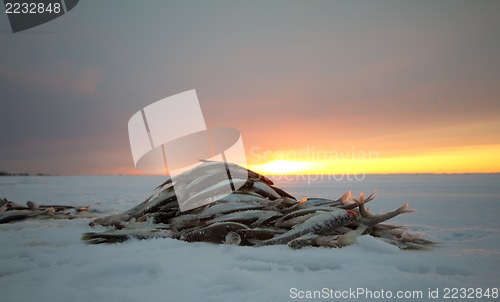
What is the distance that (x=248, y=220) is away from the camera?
144 inches

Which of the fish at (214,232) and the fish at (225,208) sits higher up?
the fish at (225,208)

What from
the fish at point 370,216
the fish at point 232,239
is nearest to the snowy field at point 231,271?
the fish at point 232,239

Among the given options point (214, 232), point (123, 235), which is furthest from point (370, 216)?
point (123, 235)

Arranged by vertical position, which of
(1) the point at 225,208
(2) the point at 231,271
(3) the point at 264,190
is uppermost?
(3) the point at 264,190

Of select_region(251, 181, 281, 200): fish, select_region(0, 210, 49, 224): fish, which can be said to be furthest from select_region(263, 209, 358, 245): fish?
select_region(0, 210, 49, 224): fish

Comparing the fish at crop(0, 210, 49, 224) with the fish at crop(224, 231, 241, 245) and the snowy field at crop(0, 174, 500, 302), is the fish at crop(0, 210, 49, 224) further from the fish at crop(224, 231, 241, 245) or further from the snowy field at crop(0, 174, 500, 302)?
the fish at crop(224, 231, 241, 245)

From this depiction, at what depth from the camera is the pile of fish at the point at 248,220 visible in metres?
3.31

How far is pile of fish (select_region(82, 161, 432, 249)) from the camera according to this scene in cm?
331

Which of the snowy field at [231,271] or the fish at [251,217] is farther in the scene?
the fish at [251,217]

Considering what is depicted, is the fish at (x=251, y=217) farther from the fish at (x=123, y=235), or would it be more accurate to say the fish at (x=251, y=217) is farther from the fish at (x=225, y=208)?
the fish at (x=123, y=235)

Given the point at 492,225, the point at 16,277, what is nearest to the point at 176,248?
the point at 16,277

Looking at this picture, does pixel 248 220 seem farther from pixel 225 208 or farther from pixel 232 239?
pixel 232 239

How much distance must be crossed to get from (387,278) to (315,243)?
1.01 metres

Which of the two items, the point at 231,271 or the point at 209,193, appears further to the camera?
the point at 209,193
